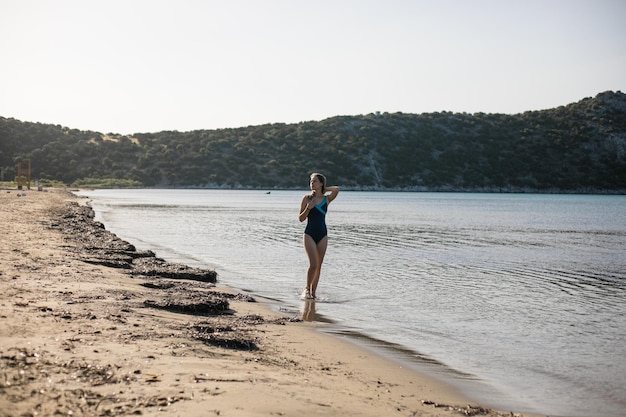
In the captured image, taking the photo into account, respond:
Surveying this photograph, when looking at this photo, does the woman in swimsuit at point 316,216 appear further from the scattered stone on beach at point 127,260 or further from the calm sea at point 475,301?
the scattered stone on beach at point 127,260

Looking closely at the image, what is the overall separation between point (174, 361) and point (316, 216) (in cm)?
550

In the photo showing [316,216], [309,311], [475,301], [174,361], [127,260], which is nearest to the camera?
[174,361]

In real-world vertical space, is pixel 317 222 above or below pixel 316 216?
below

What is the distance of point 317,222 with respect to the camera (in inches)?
414

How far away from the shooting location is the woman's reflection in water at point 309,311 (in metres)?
9.29

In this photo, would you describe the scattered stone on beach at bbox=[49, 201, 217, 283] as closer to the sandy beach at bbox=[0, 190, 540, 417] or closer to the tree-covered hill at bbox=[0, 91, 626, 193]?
the sandy beach at bbox=[0, 190, 540, 417]

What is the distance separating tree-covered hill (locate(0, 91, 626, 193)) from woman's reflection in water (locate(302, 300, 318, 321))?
10623 cm

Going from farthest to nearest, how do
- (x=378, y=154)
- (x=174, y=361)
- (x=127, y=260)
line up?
(x=378, y=154) → (x=127, y=260) → (x=174, y=361)

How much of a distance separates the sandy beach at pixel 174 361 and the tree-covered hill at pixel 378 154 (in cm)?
10773

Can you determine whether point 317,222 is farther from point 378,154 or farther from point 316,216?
point 378,154

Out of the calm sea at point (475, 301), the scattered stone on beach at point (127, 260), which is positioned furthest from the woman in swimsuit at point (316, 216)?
the scattered stone on beach at point (127, 260)

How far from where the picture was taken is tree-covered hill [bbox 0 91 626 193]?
4660 inches

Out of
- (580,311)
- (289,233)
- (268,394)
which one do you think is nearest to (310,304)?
(580,311)

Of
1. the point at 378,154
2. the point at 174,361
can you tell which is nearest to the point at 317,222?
the point at 174,361
